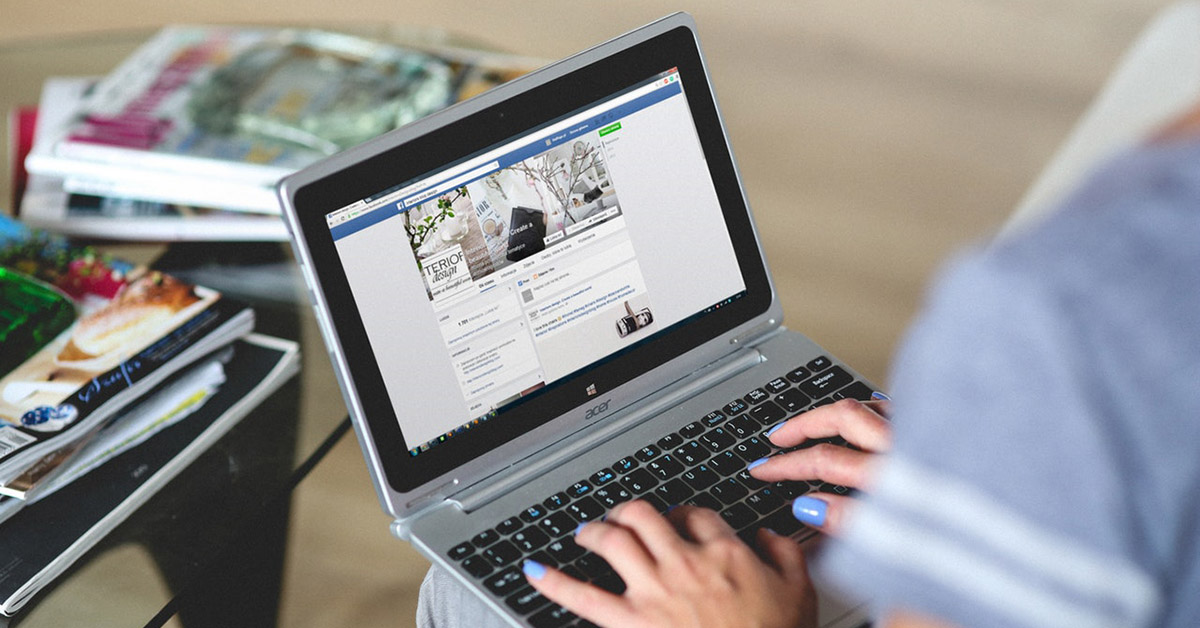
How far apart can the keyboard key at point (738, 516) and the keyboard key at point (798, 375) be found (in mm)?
163

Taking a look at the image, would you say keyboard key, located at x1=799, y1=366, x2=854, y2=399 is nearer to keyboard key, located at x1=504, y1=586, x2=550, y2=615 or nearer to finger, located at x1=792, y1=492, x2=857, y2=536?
finger, located at x1=792, y1=492, x2=857, y2=536

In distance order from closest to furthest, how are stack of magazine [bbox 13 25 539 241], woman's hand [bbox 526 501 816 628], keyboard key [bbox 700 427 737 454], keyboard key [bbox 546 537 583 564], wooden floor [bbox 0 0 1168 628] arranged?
woman's hand [bbox 526 501 816 628], keyboard key [bbox 546 537 583 564], keyboard key [bbox 700 427 737 454], stack of magazine [bbox 13 25 539 241], wooden floor [bbox 0 0 1168 628]

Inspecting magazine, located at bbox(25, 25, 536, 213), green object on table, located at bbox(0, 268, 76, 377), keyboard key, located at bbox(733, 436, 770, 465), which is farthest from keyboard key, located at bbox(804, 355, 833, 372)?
green object on table, located at bbox(0, 268, 76, 377)

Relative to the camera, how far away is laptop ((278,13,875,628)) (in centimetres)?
87

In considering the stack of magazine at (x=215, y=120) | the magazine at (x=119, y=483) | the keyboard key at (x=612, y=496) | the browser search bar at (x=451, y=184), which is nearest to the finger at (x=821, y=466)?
the keyboard key at (x=612, y=496)

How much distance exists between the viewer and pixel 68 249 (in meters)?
1.17

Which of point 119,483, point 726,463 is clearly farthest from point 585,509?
point 119,483

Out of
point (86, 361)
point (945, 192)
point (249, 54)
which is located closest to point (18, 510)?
point (86, 361)

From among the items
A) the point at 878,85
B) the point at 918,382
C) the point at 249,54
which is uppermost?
the point at 249,54

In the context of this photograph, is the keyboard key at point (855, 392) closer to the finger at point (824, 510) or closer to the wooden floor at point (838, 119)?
the finger at point (824, 510)

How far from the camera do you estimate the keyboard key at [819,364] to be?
103 centimetres

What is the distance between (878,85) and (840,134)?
8.8 inches

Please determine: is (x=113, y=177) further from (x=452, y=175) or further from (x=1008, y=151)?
(x=1008, y=151)

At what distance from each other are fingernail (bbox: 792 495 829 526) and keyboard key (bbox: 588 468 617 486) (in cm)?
15
